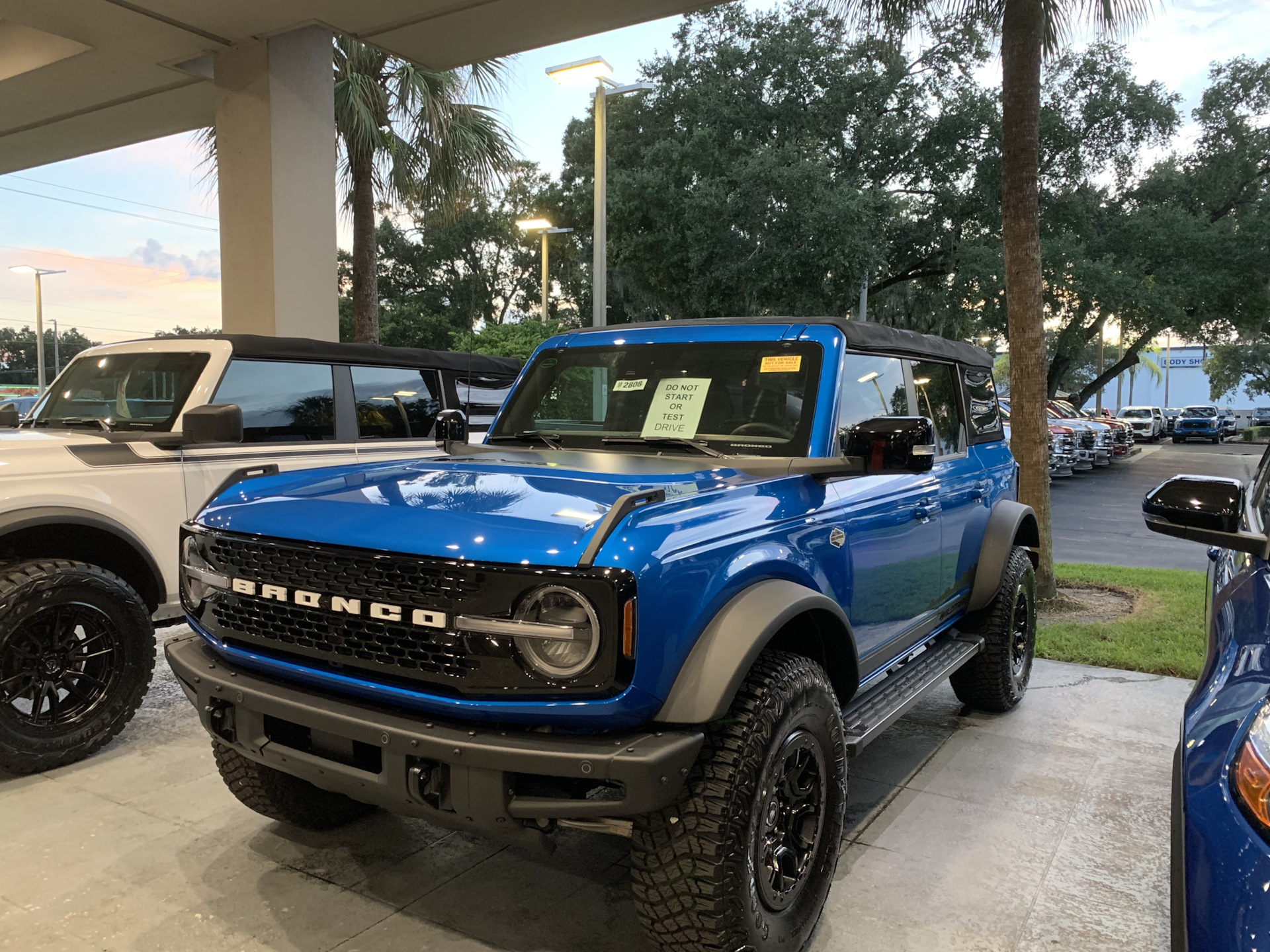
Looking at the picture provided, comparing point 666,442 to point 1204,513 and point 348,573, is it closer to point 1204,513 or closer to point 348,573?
point 348,573

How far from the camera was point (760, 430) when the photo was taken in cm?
338

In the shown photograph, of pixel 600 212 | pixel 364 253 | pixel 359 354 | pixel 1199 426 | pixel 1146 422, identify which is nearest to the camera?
pixel 359 354

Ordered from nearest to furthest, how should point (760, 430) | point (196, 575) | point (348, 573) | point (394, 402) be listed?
point (348, 573)
point (196, 575)
point (760, 430)
point (394, 402)

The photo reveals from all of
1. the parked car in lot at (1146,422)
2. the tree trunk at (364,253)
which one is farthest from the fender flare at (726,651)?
the parked car in lot at (1146,422)

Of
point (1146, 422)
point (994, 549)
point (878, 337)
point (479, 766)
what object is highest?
point (878, 337)

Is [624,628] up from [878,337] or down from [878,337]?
down

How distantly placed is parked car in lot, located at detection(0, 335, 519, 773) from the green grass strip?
4615 millimetres

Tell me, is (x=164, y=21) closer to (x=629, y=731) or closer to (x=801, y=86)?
(x=629, y=731)

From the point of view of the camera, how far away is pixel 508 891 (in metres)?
3.09

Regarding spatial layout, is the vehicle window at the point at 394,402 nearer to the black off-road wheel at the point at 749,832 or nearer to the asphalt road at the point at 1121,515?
the black off-road wheel at the point at 749,832

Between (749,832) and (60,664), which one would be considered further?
(60,664)

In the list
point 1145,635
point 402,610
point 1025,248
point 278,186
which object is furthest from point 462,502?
point 278,186

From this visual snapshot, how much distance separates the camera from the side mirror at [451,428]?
13.9 ft

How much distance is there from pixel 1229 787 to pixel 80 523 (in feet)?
14.4
